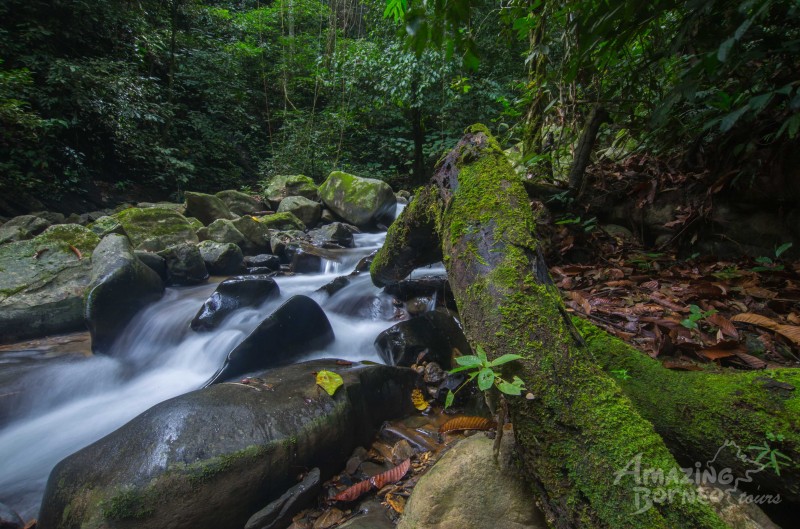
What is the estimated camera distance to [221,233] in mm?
6871

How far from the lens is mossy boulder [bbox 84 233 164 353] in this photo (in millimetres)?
4102

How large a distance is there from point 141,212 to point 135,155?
4.73 meters

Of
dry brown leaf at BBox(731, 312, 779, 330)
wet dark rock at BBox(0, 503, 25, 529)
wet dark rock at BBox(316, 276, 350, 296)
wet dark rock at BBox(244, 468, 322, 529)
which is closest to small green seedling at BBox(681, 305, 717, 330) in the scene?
dry brown leaf at BBox(731, 312, 779, 330)

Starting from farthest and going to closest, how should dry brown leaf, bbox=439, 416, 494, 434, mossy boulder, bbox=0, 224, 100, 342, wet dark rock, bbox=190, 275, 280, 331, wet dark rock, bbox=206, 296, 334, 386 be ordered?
1. wet dark rock, bbox=190, 275, 280, 331
2. mossy boulder, bbox=0, 224, 100, 342
3. wet dark rock, bbox=206, 296, 334, 386
4. dry brown leaf, bbox=439, 416, 494, 434

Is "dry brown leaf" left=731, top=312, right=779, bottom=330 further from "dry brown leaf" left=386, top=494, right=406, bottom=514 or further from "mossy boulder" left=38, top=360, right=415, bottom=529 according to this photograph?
"mossy boulder" left=38, top=360, right=415, bottom=529

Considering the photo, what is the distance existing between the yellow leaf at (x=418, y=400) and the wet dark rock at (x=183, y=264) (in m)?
4.40

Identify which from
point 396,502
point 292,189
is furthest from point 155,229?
point 396,502

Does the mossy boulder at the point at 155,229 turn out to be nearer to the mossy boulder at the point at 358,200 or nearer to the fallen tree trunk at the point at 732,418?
the mossy boulder at the point at 358,200

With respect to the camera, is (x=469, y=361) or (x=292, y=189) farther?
(x=292, y=189)

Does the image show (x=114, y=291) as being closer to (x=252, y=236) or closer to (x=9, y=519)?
(x=9, y=519)

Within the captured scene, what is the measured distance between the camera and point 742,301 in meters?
2.58

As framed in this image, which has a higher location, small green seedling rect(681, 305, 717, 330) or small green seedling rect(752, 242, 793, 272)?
small green seedling rect(752, 242, 793, 272)

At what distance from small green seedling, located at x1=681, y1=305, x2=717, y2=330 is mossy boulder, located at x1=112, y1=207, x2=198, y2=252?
6.93m

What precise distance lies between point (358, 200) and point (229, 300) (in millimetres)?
5507
